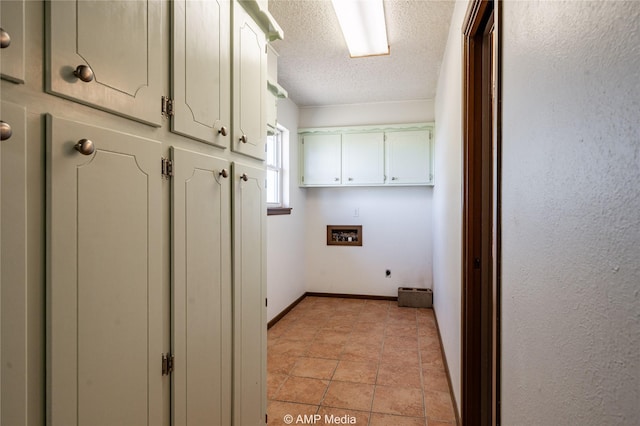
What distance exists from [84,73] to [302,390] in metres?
2.32

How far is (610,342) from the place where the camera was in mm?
528

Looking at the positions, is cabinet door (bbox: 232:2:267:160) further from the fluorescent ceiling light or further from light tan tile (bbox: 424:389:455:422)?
light tan tile (bbox: 424:389:455:422)

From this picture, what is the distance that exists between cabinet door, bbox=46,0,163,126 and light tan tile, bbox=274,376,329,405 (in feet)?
6.63

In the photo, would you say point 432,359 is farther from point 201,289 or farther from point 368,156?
point 368,156

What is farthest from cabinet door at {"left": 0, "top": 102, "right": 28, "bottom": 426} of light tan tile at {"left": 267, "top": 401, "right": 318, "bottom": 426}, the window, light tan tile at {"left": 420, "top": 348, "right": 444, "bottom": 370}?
the window

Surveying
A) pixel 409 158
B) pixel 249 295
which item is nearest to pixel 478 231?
pixel 249 295

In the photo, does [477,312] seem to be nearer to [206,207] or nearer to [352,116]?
[206,207]

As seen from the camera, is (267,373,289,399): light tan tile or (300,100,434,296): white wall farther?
(300,100,434,296): white wall

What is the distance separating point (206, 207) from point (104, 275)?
1.58ft

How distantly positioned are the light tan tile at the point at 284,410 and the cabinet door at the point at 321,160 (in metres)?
2.92

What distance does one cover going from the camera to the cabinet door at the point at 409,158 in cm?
439

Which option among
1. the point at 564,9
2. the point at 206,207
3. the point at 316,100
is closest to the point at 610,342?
the point at 564,9

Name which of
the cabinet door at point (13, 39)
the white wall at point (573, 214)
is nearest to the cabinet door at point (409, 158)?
the white wall at point (573, 214)

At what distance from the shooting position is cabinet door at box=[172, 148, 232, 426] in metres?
1.12
